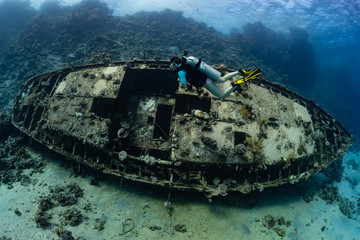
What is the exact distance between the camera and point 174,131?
22.7ft

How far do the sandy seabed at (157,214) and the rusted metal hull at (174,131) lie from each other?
1209 mm

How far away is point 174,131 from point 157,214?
334cm

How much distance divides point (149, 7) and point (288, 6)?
2766 cm

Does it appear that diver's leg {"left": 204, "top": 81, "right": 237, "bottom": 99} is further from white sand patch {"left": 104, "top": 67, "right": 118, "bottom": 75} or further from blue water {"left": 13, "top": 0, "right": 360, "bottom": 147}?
blue water {"left": 13, "top": 0, "right": 360, "bottom": 147}

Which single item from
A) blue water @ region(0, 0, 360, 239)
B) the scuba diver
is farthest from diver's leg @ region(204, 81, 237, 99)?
blue water @ region(0, 0, 360, 239)

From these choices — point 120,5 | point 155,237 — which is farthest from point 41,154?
point 120,5

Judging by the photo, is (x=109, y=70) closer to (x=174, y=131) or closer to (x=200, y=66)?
(x=174, y=131)

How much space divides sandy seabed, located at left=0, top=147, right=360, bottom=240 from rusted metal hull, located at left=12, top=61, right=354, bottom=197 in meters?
1.21

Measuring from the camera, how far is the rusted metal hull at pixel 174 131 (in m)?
6.79

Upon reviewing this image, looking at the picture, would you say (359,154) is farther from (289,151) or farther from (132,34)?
(132,34)

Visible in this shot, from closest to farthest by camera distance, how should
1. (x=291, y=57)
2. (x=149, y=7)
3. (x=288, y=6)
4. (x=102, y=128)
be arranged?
(x=102, y=128) → (x=291, y=57) → (x=288, y=6) → (x=149, y=7)

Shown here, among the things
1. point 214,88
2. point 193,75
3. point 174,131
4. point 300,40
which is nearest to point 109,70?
point 174,131

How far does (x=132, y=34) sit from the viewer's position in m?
20.1

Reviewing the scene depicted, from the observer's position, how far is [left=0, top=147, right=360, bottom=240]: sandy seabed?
6543 mm
